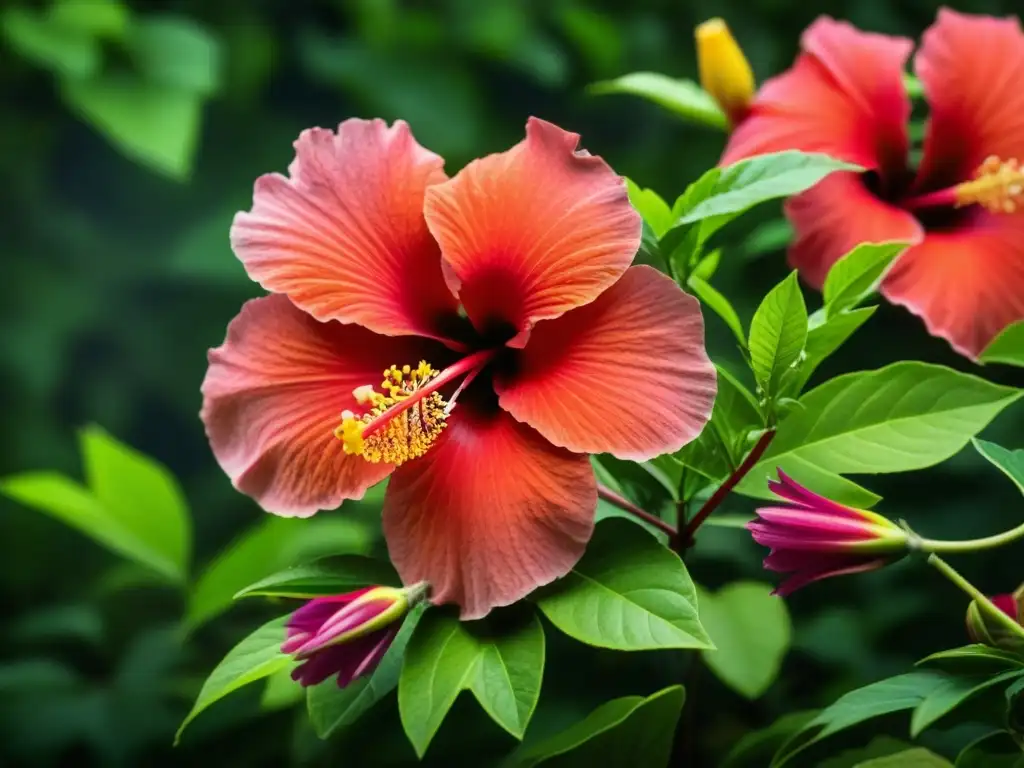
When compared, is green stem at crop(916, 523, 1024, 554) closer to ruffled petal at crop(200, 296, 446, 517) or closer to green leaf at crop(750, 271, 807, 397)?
green leaf at crop(750, 271, 807, 397)

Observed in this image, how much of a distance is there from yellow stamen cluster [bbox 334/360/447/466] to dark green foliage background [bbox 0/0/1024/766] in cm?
28

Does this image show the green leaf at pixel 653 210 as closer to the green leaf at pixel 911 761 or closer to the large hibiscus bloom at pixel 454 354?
the large hibiscus bloom at pixel 454 354

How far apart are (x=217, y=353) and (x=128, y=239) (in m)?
0.79

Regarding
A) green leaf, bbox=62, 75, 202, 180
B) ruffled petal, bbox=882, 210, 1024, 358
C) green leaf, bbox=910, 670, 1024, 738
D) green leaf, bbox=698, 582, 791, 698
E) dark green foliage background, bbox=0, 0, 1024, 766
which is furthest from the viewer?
green leaf, bbox=62, 75, 202, 180

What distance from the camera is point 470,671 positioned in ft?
1.30

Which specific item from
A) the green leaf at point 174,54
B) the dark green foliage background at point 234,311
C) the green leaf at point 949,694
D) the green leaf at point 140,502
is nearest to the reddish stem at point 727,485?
the green leaf at point 949,694

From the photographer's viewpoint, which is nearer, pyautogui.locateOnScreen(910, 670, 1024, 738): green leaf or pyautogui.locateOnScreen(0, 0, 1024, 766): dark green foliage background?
pyautogui.locateOnScreen(910, 670, 1024, 738): green leaf

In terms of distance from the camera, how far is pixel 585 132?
1105 mm

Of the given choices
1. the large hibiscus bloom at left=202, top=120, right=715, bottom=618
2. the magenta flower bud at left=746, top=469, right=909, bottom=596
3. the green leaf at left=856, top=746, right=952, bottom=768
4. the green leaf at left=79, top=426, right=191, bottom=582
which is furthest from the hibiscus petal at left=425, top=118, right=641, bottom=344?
the green leaf at left=79, top=426, right=191, bottom=582

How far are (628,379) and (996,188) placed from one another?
0.23 m

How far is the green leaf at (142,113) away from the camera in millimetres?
873

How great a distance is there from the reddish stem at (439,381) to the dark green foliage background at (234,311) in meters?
0.26

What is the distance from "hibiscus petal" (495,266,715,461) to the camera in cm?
40

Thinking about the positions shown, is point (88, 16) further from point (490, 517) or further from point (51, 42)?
point (490, 517)
